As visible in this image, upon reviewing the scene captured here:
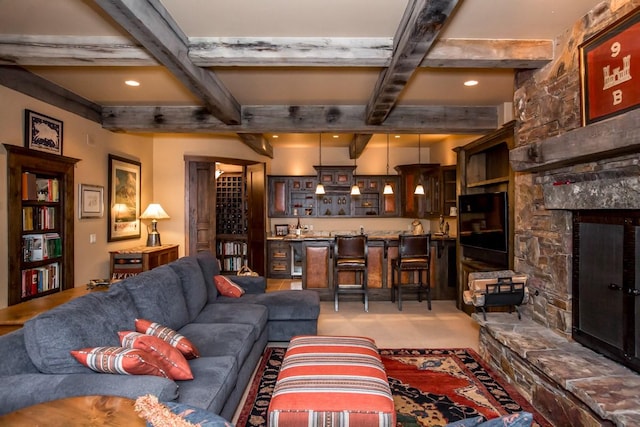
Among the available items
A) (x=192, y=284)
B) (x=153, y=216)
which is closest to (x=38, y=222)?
(x=153, y=216)

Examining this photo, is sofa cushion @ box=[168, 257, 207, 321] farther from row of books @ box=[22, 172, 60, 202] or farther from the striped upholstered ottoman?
row of books @ box=[22, 172, 60, 202]

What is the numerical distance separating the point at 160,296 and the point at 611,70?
133 inches

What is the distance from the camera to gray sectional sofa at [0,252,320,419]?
1.63m

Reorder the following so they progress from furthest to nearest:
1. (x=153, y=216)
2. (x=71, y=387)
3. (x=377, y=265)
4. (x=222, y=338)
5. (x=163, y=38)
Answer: (x=377, y=265)
(x=153, y=216)
(x=222, y=338)
(x=163, y=38)
(x=71, y=387)

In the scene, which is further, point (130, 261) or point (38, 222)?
point (130, 261)

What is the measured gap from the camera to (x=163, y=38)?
2451 millimetres

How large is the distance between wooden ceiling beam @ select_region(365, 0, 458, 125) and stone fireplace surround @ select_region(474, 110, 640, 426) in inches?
43.8

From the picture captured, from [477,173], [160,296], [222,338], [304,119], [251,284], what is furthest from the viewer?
[477,173]

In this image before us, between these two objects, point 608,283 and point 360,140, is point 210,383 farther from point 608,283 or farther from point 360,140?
point 360,140

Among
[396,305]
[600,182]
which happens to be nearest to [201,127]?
[396,305]

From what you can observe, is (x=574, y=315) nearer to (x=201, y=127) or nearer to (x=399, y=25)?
(x=399, y=25)

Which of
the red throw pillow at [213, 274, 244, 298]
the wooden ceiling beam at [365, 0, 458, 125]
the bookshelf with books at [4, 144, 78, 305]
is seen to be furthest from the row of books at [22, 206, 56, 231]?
the wooden ceiling beam at [365, 0, 458, 125]

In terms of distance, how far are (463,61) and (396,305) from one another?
362 centimetres

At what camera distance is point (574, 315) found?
2.74 metres
